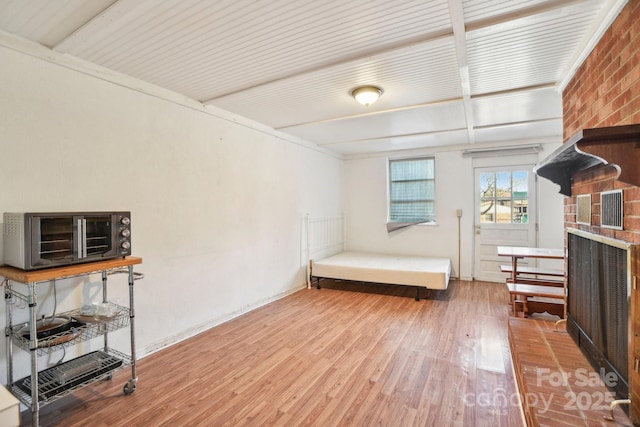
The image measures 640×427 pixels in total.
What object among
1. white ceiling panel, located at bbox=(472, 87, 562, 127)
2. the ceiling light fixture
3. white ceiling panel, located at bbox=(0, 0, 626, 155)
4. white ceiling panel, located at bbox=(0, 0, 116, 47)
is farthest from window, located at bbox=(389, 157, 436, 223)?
white ceiling panel, located at bbox=(0, 0, 116, 47)

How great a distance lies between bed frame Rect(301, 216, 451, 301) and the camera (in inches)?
169

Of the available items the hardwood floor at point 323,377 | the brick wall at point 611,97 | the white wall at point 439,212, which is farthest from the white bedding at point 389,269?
the brick wall at point 611,97

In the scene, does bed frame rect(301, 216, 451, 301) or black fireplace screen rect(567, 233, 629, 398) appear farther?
bed frame rect(301, 216, 451, 301)

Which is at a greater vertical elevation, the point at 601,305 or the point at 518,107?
the point at 518,107

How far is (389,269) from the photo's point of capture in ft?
14.7

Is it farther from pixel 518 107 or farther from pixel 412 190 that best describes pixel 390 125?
pixel 412 190

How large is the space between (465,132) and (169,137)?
3.89m

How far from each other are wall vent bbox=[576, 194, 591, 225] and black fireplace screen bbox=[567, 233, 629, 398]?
12 cm

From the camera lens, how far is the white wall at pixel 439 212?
4898 mm

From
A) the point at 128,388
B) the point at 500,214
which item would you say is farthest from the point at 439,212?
the point at 128,388

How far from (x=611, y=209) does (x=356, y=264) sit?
345 cm

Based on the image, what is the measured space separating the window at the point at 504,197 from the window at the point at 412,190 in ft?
2.75

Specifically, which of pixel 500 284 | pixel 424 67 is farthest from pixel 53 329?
pixel 500 284

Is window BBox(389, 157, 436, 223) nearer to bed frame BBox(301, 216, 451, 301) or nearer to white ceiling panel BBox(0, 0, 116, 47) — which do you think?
bed frame BBox(301, 216, 451, 301)
